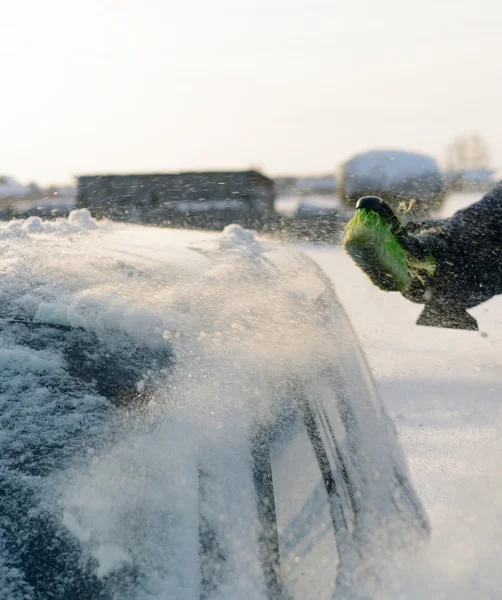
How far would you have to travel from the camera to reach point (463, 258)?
3025 mm

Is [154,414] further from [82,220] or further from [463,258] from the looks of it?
[463,258]

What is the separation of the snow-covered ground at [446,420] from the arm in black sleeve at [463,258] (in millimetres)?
482

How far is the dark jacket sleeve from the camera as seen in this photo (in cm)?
299

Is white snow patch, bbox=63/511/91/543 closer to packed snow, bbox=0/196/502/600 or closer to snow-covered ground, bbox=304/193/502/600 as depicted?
packed snow, bbox=0/196/502/600

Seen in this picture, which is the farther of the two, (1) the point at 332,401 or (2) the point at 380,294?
(2) the point at 380,294

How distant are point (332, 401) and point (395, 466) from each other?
1.02ft

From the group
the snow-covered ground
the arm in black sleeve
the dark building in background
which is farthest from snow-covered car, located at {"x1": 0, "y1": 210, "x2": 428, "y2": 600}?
the dark building in background

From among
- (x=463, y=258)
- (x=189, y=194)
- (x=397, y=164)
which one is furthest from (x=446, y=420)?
(x=189, y=194)

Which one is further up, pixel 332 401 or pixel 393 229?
pixel 393 229

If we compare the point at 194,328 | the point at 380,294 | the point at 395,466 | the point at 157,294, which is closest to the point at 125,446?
the point at 194,328

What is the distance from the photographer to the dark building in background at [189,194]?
590 inches

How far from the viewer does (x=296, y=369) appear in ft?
6.23

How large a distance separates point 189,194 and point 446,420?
577 inches

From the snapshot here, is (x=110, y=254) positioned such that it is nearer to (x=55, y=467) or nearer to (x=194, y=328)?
(x=194, y=328)
